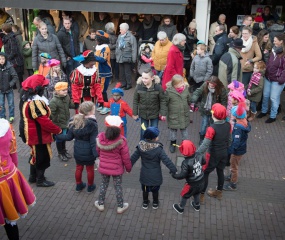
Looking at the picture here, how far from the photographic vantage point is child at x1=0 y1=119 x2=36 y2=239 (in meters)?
4.39

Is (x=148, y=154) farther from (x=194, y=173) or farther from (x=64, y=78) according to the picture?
(x=64, y=78)

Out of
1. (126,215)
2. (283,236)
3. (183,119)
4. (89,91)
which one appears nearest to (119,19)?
(89,91)

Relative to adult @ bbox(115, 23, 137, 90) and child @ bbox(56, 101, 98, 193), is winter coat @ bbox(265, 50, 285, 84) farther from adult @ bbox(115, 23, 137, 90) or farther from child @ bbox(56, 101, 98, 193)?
child @ bbox(56, 101, 98, 193)

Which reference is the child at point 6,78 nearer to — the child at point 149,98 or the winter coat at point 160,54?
the child at point 149,98

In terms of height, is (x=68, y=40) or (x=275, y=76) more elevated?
(x=68, y=40)

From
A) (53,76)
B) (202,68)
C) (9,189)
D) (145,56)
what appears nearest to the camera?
(9,189)

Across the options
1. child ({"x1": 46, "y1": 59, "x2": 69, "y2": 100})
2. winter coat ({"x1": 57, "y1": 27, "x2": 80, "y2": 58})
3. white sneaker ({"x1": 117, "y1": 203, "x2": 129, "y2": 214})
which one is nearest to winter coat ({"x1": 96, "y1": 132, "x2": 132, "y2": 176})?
white sneaker ({"x1": 117, "y1": 203, "x2": 129, "y2": 214})

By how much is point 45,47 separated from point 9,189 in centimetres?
595

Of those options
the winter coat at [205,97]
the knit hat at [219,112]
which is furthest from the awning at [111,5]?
the knit hat at [219,112]

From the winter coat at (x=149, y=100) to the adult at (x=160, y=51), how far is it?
9.54 ft

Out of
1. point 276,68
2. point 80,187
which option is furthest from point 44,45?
point 276,68

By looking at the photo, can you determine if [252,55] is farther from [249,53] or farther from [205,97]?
[205,97]

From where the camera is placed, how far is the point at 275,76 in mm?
8641

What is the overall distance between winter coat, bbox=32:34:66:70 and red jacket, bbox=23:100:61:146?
4441 millimetres
